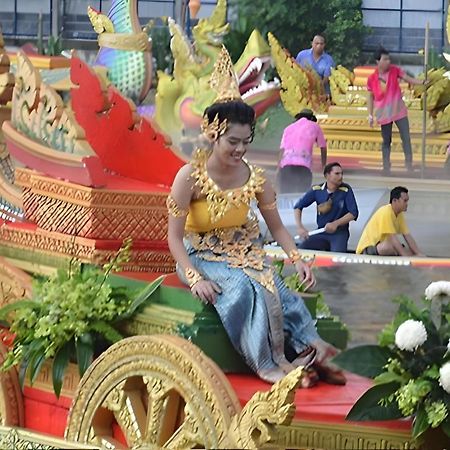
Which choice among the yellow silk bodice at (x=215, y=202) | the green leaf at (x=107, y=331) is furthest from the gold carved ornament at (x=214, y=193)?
the green leaf at (x=107, y=331)

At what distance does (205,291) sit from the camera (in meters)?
5.20

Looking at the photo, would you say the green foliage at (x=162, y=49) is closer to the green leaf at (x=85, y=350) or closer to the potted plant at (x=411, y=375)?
the green leaf at (x=85, y=350)

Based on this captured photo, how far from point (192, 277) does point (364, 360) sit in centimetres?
65

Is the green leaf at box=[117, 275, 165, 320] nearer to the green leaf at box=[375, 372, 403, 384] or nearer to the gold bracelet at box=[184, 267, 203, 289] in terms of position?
the gold bracelet at box=[184, 267, 203, 289]

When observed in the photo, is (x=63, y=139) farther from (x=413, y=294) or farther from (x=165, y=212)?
(x=413, y=294)

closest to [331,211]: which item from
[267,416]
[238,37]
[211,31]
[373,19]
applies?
[211,31]

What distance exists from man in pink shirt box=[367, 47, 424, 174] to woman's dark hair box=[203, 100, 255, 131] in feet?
36.9

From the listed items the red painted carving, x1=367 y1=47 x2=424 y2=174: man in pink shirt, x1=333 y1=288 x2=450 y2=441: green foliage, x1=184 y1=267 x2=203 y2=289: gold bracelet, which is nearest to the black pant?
x1=367 y1=47 x2=424 y2=174: man in pink shirt

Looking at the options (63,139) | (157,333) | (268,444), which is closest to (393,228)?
(63,139)

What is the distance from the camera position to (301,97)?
1908 cm

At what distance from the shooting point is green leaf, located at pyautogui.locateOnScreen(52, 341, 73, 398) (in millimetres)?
5527

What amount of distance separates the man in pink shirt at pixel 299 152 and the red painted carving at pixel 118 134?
28.1 feet

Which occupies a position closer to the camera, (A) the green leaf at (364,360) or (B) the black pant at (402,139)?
(A) the green leaf at (364,360)

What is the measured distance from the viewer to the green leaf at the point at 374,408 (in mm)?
4750
